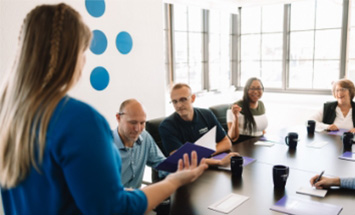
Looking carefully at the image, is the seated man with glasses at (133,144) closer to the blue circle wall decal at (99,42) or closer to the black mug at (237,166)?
the black mug at (237,166)

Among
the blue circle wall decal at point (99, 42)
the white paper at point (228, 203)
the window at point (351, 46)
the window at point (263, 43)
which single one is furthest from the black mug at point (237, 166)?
the window at point (263, 43)

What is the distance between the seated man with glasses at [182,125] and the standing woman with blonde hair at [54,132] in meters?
1.47

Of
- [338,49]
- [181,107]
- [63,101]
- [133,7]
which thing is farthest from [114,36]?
[338,49]

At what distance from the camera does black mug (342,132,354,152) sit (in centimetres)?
231

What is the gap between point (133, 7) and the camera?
352cm

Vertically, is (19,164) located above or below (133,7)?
below

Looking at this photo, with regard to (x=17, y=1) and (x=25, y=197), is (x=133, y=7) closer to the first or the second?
(x=17, y=1)

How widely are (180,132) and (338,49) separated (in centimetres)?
320

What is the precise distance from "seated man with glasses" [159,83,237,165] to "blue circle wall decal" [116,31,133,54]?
1.19 metres

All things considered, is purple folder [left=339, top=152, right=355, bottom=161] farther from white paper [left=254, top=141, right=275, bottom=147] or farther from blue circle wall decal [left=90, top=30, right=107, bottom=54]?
blue circle wall decal [left=90, top=30, right=107, bottom=54]

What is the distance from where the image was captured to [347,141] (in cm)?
233

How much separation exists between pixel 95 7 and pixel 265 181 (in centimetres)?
226

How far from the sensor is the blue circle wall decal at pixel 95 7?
3052 millimetres

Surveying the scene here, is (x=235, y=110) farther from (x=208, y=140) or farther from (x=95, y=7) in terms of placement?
(x=95, y=7)
